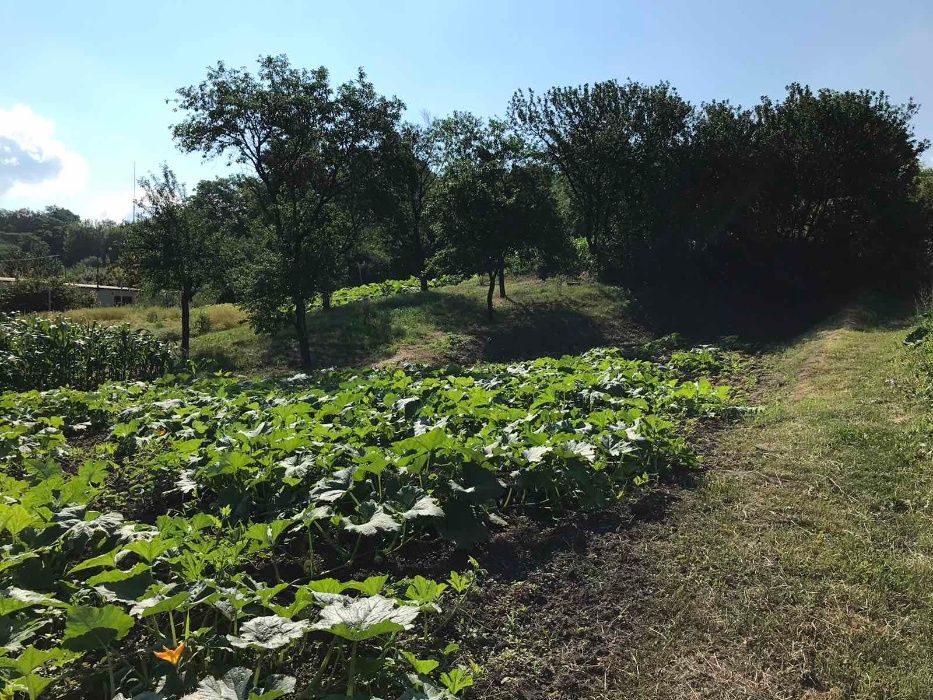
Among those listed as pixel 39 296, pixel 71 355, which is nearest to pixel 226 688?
pixel 71 355

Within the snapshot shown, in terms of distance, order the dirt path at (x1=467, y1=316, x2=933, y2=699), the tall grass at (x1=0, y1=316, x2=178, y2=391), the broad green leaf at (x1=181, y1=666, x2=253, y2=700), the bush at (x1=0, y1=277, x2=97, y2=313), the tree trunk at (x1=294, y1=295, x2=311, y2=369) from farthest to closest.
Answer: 1. the bush at (x1=0, y1=277, x2=97, y2=313)
2. the tree trunk at (x1=294, y1=295, x2=311, y2=369)
3. the tall grass at (x1=0, y1=316, x2=178, y2=391)
4. the dirt path at (x1=467, y1=316, x2=933, y2=699)
5. the broad green leaf at (x1=181, y1=666, x2=253, y2=700)

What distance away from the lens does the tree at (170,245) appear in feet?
44.7

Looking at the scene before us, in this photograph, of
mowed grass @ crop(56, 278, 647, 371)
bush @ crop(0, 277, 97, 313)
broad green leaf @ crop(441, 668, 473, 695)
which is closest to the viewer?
broad green leaf @ crop(441, 668, 473, 695)

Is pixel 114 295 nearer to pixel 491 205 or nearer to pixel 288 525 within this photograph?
pixel 491 205

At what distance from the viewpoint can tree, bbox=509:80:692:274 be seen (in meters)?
16.0

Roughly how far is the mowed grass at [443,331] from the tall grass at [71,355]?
102 inches

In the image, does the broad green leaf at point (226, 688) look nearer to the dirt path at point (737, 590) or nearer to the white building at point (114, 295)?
the dirt path at point (737, 590)

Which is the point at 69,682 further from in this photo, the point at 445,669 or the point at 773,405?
the point at 773,405

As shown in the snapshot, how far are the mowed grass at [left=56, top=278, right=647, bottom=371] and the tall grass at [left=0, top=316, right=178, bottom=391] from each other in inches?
102

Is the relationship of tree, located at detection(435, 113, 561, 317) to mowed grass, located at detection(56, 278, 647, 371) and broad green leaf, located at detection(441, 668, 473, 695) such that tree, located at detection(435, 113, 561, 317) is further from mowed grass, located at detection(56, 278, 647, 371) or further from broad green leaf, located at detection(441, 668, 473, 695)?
broad green leaf, located at detection(441, 668, 473, 695)

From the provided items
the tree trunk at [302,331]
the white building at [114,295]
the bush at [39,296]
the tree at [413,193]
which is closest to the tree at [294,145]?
the tree trunk at [302,331]

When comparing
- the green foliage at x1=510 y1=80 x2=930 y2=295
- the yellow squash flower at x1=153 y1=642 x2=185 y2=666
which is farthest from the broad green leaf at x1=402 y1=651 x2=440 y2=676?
the green foliage at x1=510 y1=80 x2=930 y2=295

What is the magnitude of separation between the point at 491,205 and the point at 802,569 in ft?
38.3

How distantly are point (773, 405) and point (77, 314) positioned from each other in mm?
21769
